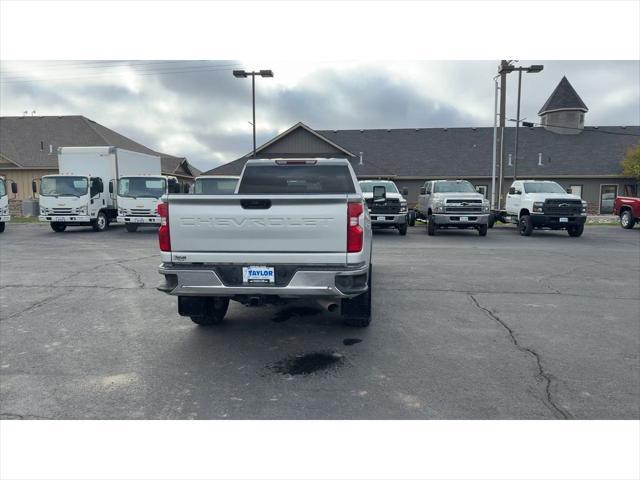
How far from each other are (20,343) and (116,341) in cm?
108

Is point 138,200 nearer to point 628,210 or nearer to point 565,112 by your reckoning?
point 628,210

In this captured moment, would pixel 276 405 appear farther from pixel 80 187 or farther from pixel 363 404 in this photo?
pixel 80 187

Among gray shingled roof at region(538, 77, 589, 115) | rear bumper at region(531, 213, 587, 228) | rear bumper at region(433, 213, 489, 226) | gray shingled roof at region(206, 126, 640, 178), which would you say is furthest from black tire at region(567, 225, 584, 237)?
gray shingled roof at region(538, 77, 589, 115)

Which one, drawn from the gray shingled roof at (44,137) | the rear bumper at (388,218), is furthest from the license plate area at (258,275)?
the gray shingled roof at (44,137)

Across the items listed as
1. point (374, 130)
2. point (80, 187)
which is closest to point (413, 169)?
point (374, 130)

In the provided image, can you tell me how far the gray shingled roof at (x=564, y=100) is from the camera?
128ft

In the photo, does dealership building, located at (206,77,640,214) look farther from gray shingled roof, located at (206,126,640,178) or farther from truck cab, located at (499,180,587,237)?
truck cab, located at (499,180,587,237)

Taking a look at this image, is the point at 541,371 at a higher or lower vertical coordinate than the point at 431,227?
A: lower

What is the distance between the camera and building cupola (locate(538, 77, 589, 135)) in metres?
38.4

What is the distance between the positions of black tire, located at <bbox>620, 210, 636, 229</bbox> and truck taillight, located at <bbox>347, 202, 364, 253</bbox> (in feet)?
69.1

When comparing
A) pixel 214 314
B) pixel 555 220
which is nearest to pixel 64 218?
pixel 214 314

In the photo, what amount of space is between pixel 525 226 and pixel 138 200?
15.9 metres

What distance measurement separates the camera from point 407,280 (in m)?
8.66

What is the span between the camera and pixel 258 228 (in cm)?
433
